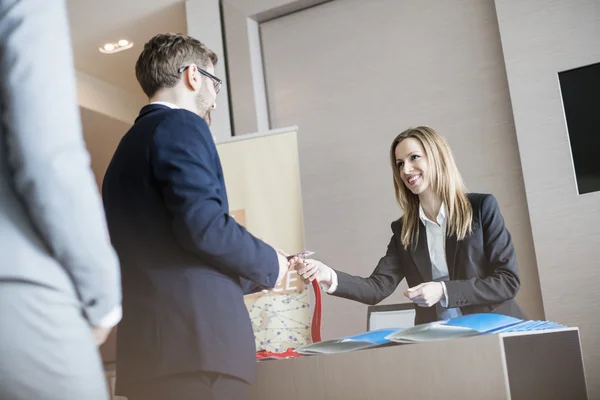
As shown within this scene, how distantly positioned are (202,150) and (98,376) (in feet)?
2.37

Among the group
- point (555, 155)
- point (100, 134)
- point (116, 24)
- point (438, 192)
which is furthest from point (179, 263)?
point (100, 134)

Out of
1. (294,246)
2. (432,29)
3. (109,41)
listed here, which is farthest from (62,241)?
(109,41)

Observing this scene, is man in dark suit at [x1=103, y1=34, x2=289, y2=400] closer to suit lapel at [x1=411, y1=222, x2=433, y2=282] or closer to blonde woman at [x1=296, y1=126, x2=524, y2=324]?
blonde woman at [x1=296, y1=126, x2=524, y2=324]

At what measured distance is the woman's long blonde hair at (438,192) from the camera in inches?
95.4

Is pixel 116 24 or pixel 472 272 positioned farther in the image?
pixel 116 24

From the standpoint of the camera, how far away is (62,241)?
0.76 metres

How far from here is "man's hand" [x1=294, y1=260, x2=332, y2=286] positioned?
2.12 metres

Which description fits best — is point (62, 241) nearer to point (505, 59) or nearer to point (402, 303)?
point (402, 303)

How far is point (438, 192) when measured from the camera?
2602 millimetres

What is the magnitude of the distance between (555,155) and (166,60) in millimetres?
2550

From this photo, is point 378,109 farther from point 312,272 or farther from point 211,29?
point 312,272

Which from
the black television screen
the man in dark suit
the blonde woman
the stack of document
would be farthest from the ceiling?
the stack of document

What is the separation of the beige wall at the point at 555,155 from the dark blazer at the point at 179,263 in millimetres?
2493

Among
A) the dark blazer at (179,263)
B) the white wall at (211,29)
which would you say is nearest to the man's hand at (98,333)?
the dark blazer at (179,263)
